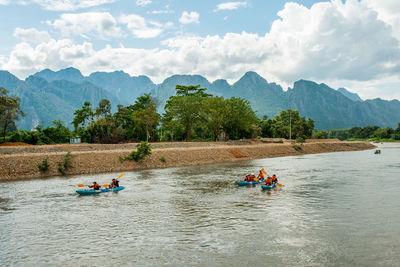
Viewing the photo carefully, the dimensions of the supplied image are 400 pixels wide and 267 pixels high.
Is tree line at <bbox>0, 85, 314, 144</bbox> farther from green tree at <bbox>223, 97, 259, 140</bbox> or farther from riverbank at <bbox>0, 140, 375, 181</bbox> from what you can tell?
riverbank at <bbox>0, 140, 375, 181</bbox>

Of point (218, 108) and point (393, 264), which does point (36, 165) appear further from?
point (218, 108)

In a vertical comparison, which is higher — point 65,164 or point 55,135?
point 55,135

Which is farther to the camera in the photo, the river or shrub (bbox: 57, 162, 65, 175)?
shrub (bbox: 57, 162, 65, 175)

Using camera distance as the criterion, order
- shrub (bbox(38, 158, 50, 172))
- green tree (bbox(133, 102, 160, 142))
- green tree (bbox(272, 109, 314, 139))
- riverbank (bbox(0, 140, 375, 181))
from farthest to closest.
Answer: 1. green tree (bbox(272, 109, 314, 139))
2. green tree (bbox(133, 102, 160, 142))
3. shrub (bbox(38, 158, 50, 172))
4. riverbank (bbox(0, 140, 375, 181))

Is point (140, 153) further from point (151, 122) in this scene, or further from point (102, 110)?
point (102, 110)

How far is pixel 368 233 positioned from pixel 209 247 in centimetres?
906

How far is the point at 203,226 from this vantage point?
19.2m

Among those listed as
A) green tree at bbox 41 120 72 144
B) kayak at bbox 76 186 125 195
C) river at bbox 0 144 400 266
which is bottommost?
river at bbox 0 144 400 266

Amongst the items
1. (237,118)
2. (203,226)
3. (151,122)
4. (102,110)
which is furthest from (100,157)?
(237,118)

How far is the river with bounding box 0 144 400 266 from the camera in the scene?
47.0ft

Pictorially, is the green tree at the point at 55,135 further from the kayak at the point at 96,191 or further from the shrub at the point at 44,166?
the kayak at the point at 96,191

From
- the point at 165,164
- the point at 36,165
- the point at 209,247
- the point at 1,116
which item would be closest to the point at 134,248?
the point at 209,247

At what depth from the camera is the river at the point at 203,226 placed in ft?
47.0

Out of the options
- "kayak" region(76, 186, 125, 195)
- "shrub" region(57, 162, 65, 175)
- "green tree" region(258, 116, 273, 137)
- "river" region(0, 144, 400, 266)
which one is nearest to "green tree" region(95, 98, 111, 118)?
"shrub" region(57, 162, 65, 175)
